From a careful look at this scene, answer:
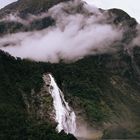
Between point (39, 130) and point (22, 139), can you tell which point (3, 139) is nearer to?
point (22, 139)

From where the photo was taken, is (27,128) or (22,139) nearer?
(22,139)

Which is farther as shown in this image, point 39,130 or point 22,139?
point 39,130

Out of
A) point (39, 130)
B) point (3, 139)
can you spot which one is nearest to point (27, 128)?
point (39, 130)

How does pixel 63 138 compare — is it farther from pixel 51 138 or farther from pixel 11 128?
pixel 11 128

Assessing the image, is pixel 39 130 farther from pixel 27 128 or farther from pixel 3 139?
pixel 3 139

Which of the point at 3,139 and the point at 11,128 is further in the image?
the point at 11,128

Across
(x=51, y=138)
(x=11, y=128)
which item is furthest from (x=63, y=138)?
(x=11, y=128)
